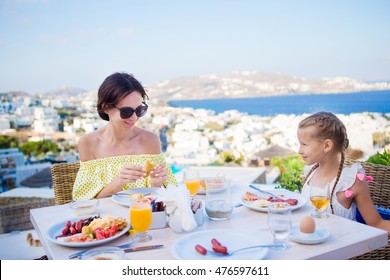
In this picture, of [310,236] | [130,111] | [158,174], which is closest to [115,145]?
[130,111]

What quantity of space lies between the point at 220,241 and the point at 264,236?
0.15 m

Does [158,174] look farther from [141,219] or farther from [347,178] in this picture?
[347,178]

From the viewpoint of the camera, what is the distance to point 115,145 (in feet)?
7.20

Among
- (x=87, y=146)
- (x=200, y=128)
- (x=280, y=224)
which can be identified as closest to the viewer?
(x=280, y=224)

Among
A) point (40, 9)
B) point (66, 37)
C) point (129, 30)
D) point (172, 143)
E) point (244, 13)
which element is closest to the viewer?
point (40, 9)

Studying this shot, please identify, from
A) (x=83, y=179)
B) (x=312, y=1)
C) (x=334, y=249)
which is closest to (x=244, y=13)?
(x=312, y=1)

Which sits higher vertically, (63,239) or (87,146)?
(87,146)

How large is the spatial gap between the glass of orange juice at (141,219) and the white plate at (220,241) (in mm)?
143

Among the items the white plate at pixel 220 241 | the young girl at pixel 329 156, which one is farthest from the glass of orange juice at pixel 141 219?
the young girl at pixel 329 156

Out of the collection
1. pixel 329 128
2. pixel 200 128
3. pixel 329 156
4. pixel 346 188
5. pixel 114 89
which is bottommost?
pixel 200 128

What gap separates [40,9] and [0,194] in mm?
2435
